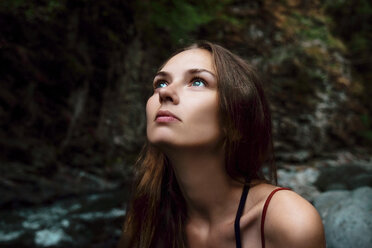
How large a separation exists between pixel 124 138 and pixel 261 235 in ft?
19.5

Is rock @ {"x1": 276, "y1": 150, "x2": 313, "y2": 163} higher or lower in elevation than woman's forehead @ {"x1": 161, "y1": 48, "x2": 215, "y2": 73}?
lower

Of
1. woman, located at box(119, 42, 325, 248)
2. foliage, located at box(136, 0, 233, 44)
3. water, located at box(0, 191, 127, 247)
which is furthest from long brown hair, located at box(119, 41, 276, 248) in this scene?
foliage, located at box(136, 0, 233, 44)

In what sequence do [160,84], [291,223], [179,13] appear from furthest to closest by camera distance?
[179,13] < [160,84] < [291,223]

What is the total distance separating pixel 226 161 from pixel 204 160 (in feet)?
0.42

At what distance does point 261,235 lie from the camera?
120 cm

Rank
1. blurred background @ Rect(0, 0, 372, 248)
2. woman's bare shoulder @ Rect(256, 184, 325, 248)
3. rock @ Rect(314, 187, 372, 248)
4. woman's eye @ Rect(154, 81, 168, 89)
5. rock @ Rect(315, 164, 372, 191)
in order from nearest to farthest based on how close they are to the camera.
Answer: woman's bare shoulder @ Rect(256, 184, 325, 248)
woman's eye @ Rect(154, 81, 168, 89)
rock @ Rect(314, 187, 372, 248)
blurred background @ Rect(0, 0, 372, 248)
rock @ Rect(315, 164, 372, 191)

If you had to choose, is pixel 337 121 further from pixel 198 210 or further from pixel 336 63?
pixel 198 210

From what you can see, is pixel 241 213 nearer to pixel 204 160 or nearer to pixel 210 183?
pixel 210 183

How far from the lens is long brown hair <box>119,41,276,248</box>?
1.39 meters

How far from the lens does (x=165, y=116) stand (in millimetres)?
1341

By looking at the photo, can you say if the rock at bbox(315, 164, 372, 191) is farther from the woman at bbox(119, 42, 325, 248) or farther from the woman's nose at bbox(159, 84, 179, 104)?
the woman's nose at bbox(159, 84, 179, 104)

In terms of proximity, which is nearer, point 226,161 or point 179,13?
point 226,161

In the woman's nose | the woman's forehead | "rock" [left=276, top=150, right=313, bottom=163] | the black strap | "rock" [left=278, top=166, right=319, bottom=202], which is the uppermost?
the woman's forehead

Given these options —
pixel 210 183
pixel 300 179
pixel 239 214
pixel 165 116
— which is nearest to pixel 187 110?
pixel 165 116
